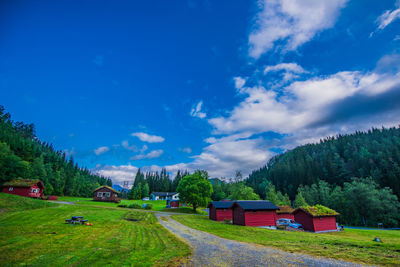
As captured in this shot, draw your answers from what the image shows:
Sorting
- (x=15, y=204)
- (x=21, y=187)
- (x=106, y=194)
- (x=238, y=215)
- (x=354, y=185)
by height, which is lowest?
(x=238, y=215)

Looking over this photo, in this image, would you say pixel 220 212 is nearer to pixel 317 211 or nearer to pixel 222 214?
pixel 222 214

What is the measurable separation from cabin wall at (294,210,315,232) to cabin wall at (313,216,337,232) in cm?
59

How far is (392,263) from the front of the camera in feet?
33.4

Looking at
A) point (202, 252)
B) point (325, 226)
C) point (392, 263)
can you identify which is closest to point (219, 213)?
point (325, 226)

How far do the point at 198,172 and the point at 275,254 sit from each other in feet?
157

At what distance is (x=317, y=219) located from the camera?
31781mm

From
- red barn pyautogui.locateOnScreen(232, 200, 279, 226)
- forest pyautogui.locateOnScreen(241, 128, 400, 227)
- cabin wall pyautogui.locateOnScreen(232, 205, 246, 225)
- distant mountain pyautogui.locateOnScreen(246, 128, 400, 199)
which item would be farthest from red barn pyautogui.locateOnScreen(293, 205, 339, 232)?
distant mountain pyautogui.locateOnScreen(246, 128, 400, 199)

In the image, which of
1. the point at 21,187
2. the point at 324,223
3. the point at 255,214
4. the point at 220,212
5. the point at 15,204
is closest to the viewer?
the point at 15,204

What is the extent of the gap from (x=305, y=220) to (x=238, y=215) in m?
12.0

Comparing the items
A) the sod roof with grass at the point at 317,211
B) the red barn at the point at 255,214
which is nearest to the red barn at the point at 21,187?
the red barn at the point at 255,214

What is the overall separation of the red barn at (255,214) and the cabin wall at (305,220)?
5547 millimetres

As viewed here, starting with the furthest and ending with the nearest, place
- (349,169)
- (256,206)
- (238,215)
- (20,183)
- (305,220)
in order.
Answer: (349,169)
(20,183)
(238,215)
(305,220)
(256,206)

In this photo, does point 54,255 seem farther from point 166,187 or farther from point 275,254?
point 166,187

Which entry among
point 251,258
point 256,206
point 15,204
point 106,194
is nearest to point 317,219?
point 256,206
